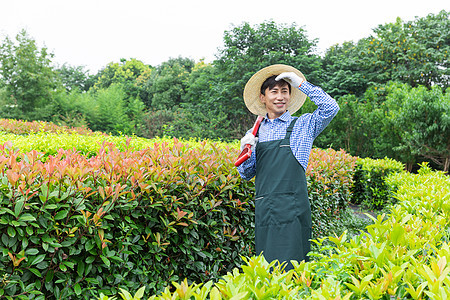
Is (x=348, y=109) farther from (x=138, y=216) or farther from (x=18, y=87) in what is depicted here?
(x=18, y=87)

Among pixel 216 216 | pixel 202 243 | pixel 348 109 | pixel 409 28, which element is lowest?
pixel 202 243

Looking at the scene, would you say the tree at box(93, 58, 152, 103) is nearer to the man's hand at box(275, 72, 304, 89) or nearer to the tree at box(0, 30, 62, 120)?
the tree at box(0, 30, 62, 120)

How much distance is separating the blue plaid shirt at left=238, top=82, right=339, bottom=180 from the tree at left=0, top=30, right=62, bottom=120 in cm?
1831

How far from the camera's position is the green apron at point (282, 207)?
88.8 inches

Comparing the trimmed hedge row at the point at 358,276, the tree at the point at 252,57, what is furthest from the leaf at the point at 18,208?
the tree at the point at 252,57

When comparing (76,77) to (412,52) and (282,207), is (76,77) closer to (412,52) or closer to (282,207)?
(412,52)

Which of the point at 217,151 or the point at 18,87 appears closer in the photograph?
the point at 217,151

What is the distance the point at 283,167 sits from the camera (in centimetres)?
235

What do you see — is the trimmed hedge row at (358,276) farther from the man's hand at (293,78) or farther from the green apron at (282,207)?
the man's hand at (293,78)

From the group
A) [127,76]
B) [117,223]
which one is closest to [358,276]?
[117,223]

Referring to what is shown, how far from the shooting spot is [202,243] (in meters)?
2.59

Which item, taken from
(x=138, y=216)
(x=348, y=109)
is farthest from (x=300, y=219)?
(x=348, y=109)

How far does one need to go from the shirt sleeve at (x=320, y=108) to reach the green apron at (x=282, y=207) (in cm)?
17

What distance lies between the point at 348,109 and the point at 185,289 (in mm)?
12133
